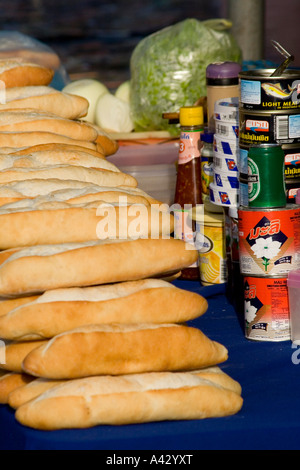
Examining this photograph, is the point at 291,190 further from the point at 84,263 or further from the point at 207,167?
the point at 84,263

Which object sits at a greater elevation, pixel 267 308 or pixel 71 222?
pixel 71 222

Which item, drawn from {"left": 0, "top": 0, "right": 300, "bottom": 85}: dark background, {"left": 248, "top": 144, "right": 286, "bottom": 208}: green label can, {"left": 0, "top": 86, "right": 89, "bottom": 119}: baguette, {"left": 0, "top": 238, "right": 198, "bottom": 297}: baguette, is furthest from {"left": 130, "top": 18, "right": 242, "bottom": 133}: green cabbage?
{"left": 0, "top": 0, "right": 300, "bottom": 85}: dark background

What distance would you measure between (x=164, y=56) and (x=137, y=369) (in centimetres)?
282

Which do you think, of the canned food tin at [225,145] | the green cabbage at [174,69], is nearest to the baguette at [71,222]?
the canned food tin at [225,145]

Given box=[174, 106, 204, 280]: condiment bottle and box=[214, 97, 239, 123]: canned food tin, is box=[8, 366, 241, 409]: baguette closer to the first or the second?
box=[214, 97, 239, 123]: canned food tin

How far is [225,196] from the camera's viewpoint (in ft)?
7.84

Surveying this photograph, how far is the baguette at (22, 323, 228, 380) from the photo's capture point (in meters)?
1.54

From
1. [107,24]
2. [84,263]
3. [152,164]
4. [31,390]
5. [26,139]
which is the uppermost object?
[26,139]

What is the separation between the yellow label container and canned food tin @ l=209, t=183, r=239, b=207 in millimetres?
222

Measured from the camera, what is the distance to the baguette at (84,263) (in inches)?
63.9

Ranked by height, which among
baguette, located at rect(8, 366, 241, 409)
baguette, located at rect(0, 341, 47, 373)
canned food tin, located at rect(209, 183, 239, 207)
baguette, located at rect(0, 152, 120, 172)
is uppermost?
baguette, located at rect(0, 152, 120, 172)

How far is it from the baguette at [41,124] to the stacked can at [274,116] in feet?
1.63

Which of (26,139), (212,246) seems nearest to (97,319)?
(26,139)

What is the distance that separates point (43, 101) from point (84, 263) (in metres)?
1.00
